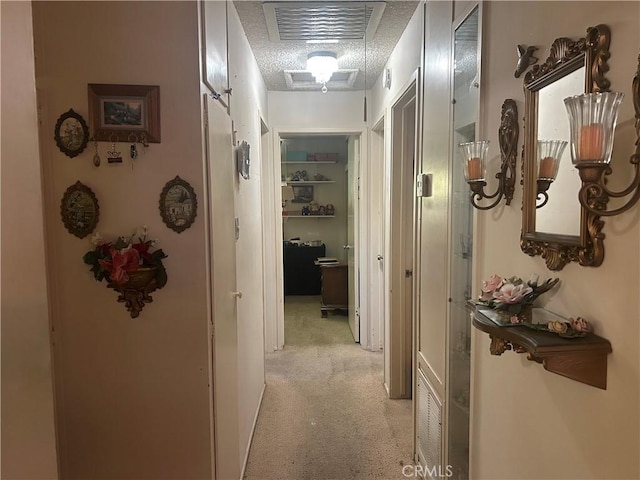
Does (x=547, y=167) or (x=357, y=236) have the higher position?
(x=547, y=167)

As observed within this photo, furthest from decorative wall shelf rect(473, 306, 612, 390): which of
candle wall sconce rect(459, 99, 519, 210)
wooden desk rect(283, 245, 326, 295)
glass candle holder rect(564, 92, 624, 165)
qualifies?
wooden desk rect(283, 245, 326, 295)

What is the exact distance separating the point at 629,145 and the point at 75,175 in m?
1.74

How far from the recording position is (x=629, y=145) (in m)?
0.77

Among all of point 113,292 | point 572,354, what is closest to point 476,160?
point 572,354

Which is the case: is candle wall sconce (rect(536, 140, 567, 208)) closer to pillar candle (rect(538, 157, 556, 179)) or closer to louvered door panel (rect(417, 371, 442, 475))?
pillar candle (rect(538, 157, 556, 179))

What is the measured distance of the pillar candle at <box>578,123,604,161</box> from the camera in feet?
2.46

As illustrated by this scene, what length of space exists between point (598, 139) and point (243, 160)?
6.00 ft

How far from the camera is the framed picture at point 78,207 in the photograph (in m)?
1.50

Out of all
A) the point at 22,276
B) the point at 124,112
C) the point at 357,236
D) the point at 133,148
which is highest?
the point at 124,112

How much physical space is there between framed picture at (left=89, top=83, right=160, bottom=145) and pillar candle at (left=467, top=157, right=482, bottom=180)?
117 cm

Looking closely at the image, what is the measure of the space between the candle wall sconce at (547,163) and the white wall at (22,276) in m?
1.15

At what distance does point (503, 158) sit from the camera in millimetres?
1233

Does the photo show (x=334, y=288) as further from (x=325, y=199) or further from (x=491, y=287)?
(x=491, y=287)

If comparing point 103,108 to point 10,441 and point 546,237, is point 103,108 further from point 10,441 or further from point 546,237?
point 546,237
